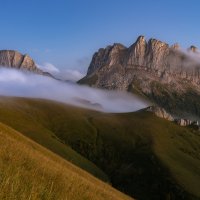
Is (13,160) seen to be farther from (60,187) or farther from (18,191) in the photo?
(18,191)

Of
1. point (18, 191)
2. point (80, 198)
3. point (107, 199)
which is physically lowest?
point (107, 199)

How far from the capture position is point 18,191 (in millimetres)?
11328

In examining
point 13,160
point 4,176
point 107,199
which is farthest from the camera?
point 107,199

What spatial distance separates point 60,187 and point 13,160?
7.93 ft

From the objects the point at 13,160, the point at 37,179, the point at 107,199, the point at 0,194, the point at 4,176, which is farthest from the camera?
the point at 107,199

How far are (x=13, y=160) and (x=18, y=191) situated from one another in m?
6.09

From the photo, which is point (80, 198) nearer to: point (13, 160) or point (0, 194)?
point (13, 160)

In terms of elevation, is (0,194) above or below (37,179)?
above

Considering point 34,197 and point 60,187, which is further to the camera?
point 60,187

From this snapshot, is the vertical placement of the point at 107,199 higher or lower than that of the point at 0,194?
lower

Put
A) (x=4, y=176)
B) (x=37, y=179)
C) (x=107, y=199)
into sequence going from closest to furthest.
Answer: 1. (x=4, y=176)
2. (x=37, y=179)
3. (x=107, y=199)

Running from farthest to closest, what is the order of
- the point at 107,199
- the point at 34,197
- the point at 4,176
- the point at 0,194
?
the point at 107,199
the point at 4,176
the point at 34,197
the point at 0,194

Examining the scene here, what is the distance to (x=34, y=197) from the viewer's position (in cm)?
1087

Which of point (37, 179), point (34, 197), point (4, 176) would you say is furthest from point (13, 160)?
point (34, 197)
